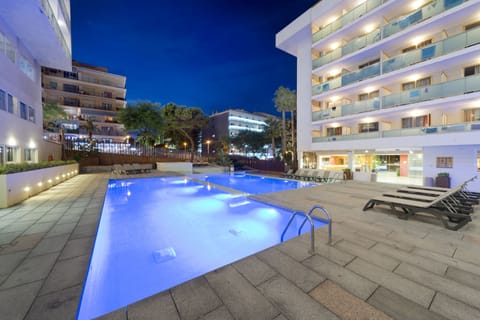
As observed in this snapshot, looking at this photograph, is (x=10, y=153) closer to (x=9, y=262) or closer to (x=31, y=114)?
(x=31, y=114)

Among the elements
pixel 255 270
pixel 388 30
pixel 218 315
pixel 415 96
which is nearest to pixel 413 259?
pixel 255 270

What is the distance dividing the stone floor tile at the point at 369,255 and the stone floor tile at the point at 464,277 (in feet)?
1.95

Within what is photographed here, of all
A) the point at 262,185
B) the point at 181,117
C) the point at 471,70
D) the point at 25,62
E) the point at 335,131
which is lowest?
the point at 262,185

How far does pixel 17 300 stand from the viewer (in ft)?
7.30

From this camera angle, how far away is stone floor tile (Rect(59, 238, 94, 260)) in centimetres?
327

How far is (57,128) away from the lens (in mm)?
23719

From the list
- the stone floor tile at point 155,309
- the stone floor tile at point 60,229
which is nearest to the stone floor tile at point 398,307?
the stone floor tile at point 155,309

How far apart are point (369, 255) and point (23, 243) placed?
6.37 meters

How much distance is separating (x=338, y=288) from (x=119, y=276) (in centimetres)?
383

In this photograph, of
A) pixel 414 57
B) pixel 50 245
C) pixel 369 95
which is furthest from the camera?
pixel 369 95

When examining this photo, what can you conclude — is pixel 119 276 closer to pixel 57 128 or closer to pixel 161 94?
pixel 57 128

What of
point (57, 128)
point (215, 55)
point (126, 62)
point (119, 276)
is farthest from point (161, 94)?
point (119, 276)

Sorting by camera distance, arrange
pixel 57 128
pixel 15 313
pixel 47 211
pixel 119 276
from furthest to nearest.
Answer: pixel 57 128 < pixel 47 211 < pixel 119 276 < pixel 15 313

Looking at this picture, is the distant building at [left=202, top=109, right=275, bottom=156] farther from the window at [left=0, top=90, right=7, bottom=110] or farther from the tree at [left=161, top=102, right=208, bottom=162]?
the window at [left=0, top=90, right=7, bottom=110]
